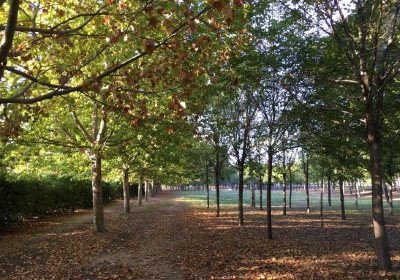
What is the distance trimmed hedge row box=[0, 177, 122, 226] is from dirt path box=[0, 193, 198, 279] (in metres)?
1.35

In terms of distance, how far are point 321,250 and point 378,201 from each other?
129 inches

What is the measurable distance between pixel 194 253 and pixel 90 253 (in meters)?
3.52

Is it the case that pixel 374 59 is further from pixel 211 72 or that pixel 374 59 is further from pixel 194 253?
pixel 194 253

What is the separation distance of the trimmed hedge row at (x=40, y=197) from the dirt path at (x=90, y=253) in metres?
1.35

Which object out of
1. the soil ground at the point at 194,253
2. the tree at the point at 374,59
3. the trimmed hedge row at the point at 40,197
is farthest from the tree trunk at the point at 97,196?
the tree at the point at 374,59

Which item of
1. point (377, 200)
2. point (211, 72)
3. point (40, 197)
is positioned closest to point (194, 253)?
point (377, 200)

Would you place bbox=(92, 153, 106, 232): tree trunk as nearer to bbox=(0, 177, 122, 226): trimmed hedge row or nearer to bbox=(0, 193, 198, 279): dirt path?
bbox=(0, 193, 198, 279): dirt path

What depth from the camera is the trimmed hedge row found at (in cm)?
1599

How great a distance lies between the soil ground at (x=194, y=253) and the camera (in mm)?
7918

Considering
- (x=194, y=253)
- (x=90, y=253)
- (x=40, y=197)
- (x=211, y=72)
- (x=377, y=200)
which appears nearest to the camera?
(x=211, y=72)

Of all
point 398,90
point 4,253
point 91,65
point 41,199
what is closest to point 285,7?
point 398,90

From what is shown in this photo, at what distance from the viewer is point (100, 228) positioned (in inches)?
592

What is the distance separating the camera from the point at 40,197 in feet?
66.3

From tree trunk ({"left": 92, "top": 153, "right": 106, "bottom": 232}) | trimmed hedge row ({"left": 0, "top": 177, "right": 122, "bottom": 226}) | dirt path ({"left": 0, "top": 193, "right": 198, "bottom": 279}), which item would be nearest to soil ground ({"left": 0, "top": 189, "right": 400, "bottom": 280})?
dirt path ({"left": 0, "top": 193, "right": 198, "bottom": 279})
